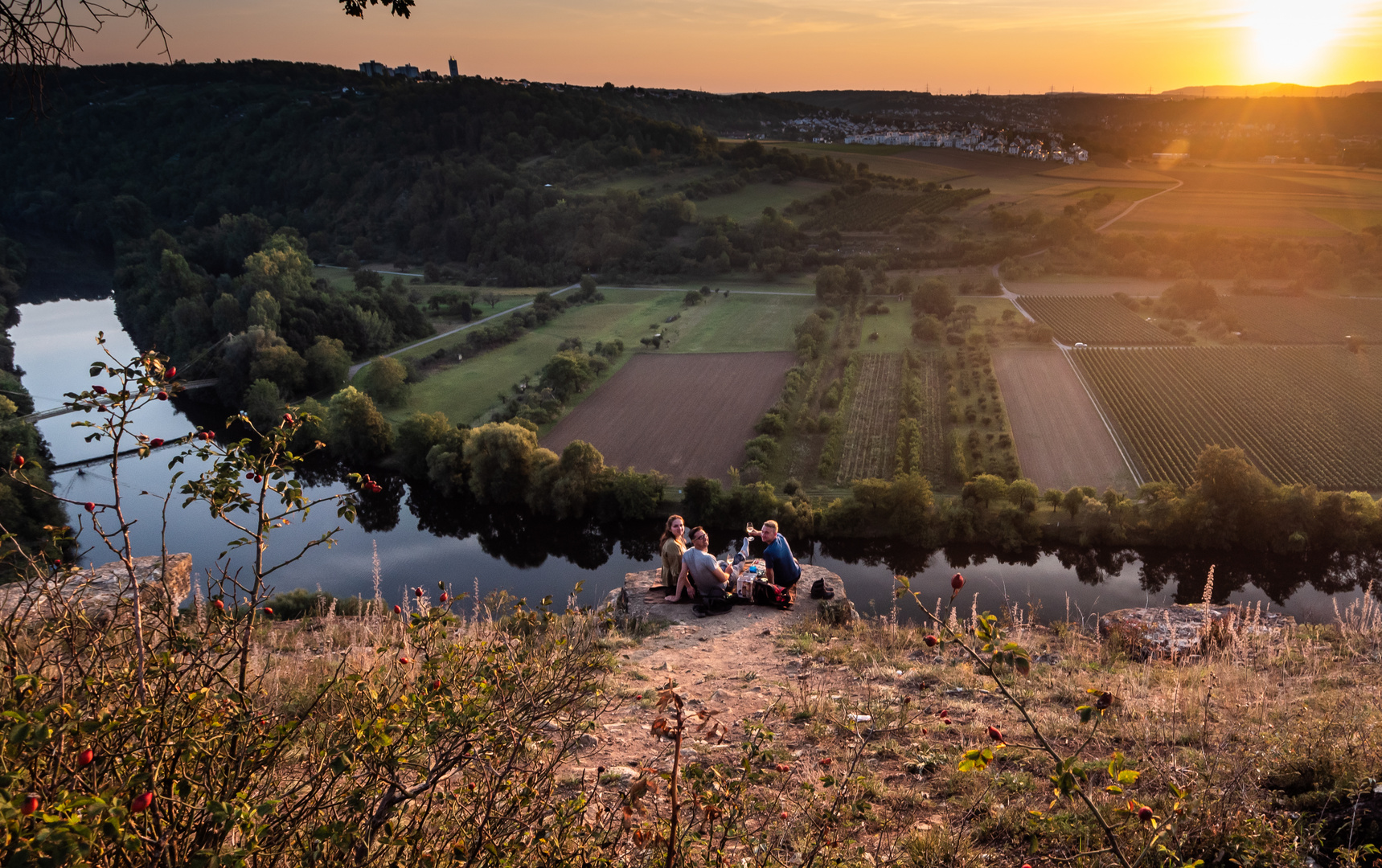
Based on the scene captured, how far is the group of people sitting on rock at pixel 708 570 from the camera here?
973 centimetres

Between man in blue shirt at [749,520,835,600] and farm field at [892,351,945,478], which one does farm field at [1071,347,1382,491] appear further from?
man in blue shirt at [749,520,835,600]

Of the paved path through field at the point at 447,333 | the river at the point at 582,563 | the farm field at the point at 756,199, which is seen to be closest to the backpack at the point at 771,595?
the river at the point at 582,563

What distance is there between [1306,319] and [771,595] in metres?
54.3

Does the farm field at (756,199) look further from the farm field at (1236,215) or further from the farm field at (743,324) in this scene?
the farm field at (1236,215)

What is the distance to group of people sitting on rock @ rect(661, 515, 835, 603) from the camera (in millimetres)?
9727

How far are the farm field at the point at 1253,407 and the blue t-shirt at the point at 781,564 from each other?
2546 centimetres

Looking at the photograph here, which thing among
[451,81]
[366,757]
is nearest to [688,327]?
[366,757]

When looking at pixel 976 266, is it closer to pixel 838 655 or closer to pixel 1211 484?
pixel 1211 484

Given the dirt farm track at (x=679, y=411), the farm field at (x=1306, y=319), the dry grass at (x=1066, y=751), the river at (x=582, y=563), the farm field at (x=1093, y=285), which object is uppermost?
the farm field at (x=1093, y=285)

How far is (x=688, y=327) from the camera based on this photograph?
52.9 metres

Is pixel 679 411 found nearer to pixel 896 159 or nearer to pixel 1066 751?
pixel 1066 751

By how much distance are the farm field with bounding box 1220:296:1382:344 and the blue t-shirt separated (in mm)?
47274

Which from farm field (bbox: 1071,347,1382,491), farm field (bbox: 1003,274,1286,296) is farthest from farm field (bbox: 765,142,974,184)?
farm field (bbox: 1071,347,1382,491)

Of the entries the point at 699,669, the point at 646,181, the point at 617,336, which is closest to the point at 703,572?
the point at 699,669
